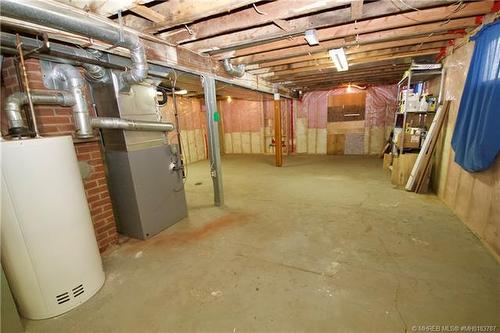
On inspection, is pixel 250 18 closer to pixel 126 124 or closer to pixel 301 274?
pixel 126 124

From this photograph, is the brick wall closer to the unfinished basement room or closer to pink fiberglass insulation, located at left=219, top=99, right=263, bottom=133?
the unfinished basement room

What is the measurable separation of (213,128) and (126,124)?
4.17 ft

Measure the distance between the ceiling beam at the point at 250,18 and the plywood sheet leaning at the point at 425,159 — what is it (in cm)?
276

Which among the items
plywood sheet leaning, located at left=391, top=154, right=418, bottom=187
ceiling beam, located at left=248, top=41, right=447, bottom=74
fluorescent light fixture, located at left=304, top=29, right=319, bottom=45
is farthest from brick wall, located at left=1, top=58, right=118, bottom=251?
plywood sheet leaning, located at left=391, top=154, right=418, bottom=187

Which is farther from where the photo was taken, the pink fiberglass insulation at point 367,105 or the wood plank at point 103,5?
the pink fiberglass insulation at point 367,105

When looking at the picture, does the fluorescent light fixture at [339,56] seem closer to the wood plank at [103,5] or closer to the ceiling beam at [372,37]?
the ceiling beam at [372,37]

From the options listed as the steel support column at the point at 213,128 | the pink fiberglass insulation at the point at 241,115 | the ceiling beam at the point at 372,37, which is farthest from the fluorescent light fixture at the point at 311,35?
the pink fiberglass insulation at the point at 241,115

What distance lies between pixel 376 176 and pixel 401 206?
174cm

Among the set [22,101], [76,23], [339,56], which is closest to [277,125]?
[339,56]

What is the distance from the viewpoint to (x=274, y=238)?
8.41 feet

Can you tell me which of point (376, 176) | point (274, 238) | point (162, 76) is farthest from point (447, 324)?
point (376, 176)

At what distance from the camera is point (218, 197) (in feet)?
11.8

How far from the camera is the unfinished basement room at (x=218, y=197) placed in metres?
1.52

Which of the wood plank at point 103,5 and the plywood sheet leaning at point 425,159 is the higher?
the wood plank at point 103,5
